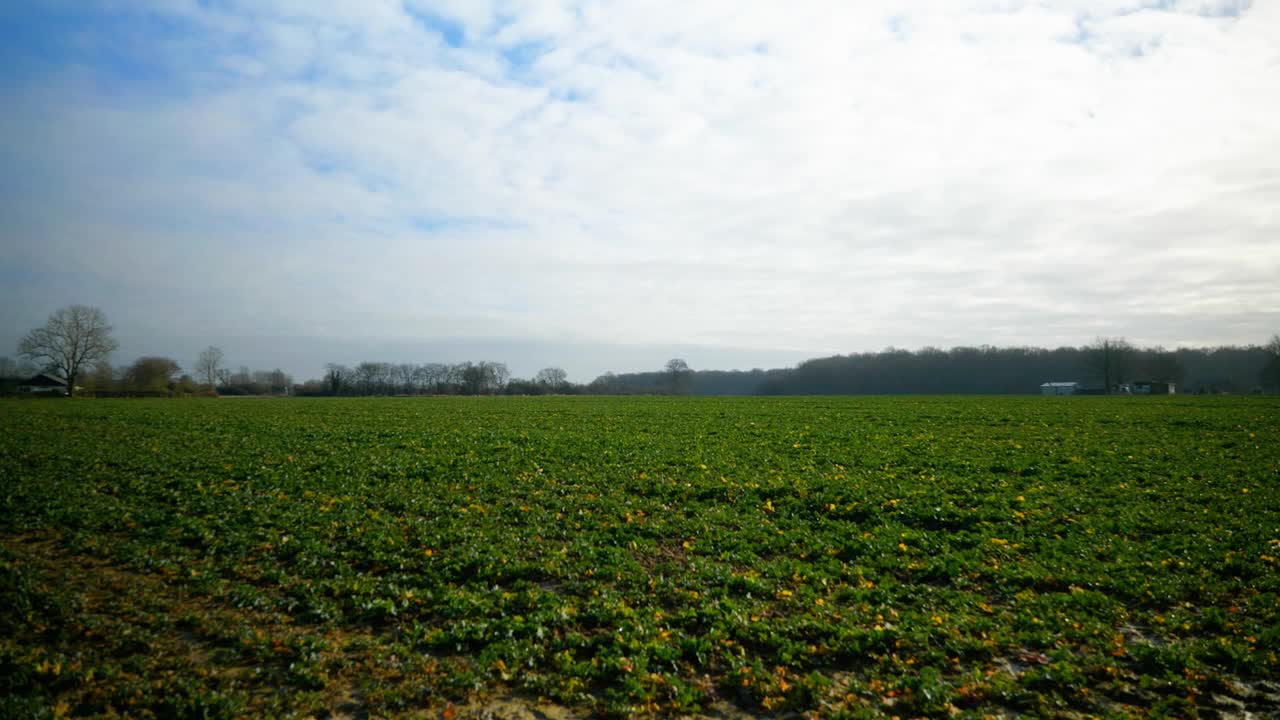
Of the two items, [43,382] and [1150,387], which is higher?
[43,382]

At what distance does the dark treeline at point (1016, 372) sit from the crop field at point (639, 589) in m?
139

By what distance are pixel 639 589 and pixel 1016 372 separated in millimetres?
194206

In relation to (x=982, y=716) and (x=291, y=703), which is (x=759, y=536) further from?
(x=291, y=703)

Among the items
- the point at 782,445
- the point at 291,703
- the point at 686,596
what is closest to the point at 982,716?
the point at 686,596

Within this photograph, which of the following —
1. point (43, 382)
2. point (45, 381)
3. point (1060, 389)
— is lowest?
point (1060, 389)

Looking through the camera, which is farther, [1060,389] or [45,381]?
[1060,389]

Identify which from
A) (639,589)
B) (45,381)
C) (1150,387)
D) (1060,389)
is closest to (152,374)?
(45,381)

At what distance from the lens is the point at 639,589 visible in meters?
9.13

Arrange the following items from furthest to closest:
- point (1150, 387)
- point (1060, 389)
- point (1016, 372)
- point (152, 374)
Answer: point (1016, 372) < point (1060, 389) < point (1150, 387) < point (152, 374)

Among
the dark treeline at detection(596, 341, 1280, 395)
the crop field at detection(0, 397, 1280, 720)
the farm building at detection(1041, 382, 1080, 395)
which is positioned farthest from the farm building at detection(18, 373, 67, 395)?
the farm building at detection(1041, 382, 1080, 395)

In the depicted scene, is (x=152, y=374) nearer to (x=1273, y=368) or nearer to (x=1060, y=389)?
(x=1060, y=389)

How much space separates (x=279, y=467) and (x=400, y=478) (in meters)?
4.72

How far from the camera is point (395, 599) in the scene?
8688 millimetres

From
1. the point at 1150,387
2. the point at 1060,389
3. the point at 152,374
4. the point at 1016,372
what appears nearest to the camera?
the point at 152,374
